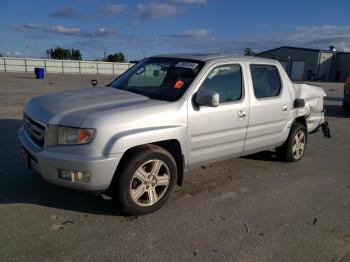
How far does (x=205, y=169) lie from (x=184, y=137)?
164 cm

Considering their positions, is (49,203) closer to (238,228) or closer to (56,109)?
(56,109)

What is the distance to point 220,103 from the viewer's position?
4633 millimetres

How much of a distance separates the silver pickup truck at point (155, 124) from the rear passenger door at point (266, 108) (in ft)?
0.05

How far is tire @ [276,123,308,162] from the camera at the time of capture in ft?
20.2

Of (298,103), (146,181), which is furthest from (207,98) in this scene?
(298,103)

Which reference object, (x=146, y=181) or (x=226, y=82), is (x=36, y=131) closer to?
(x=146, y=181)

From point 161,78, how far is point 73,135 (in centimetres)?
164

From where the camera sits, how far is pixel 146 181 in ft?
13.0

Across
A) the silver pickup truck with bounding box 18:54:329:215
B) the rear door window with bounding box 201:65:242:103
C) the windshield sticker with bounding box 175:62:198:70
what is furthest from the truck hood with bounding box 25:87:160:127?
the rear door window with bounding box 201:65:242:103

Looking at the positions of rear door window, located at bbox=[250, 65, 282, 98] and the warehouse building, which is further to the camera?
the warehouse building

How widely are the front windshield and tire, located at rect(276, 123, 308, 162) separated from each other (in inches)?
94.5

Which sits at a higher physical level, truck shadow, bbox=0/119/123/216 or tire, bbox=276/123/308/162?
tire, bbox=276/123/308/162

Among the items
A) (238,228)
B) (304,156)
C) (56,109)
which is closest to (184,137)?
(238,228)

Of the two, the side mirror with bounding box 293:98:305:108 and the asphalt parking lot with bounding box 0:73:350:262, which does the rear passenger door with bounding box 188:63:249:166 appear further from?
the side mirror with bounding box 293:98:305:108
